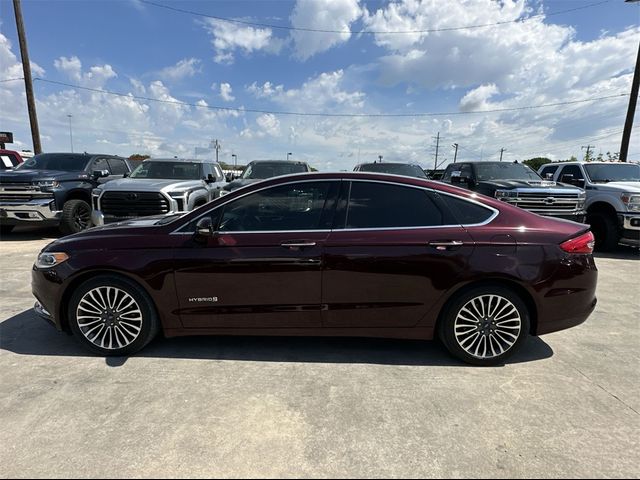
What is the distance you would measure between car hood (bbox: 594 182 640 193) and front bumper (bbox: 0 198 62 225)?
12.3 meters

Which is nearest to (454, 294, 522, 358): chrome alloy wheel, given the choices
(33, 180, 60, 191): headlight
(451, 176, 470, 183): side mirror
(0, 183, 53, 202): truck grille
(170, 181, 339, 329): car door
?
(170, 181, 339, 329): car door

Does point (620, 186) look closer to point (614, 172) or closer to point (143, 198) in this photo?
point (614, 172)

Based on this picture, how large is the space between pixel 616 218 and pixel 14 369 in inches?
409

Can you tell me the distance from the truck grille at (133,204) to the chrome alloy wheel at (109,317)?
164 inches

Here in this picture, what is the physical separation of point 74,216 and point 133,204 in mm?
3153

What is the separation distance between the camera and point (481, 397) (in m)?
3.00

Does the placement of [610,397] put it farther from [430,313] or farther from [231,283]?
Result: [231,283]

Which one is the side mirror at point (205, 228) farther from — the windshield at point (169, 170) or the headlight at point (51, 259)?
the windshield at point (169, 170)

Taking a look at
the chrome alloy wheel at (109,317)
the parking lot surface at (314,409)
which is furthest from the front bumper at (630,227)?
the chrome alloy wheel at (109,317)

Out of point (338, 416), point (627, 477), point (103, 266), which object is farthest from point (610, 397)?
point (103, 266)

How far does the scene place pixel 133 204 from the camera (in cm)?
747

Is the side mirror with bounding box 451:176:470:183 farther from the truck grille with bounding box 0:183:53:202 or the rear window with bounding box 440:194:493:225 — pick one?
the truck grille with bounding box 0:183:53:202

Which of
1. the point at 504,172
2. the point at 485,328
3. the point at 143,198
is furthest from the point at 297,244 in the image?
the point at 504,172

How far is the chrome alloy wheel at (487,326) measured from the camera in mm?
3387
